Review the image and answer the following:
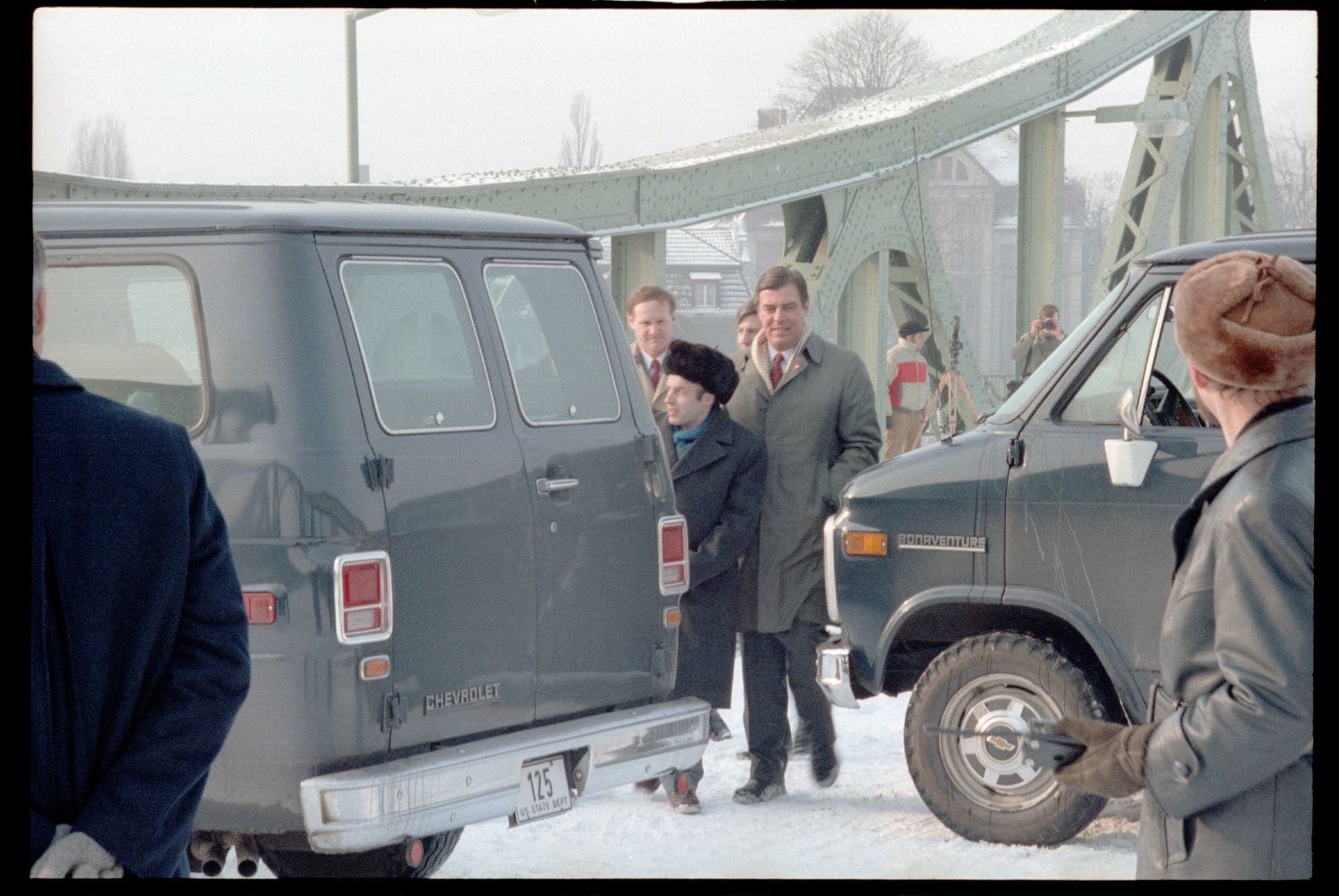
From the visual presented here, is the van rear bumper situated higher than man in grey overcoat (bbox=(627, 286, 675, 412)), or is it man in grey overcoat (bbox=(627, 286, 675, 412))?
man in grey overcoat (bbox=(627, 286, 675, 412))

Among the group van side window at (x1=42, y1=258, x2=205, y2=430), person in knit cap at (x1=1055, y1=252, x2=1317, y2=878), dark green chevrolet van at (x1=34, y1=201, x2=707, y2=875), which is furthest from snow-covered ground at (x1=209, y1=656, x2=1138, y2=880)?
person in knit cap at (x1=1055, y1=252, x2=1317, y2=878)

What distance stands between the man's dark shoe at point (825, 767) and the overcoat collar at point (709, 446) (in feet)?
4.24

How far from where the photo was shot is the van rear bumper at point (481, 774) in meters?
4.48

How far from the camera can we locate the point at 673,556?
576cm

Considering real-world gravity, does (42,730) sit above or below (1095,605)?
above

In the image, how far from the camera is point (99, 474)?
2.60 metres

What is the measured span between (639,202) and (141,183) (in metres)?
3.41

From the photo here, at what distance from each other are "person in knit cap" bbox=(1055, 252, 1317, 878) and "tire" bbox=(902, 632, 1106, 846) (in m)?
2.95

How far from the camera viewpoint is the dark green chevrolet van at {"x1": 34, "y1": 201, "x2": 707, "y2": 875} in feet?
14.8

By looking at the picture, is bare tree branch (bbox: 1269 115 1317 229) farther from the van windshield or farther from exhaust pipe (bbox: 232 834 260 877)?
exhaust pipe (bbox: 232 834 260 877)

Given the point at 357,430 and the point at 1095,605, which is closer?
the point at 357,430

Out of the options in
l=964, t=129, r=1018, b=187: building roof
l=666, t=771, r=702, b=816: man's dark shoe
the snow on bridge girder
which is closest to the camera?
l=666, t=771, r=702, b=816: man's dark shoe
